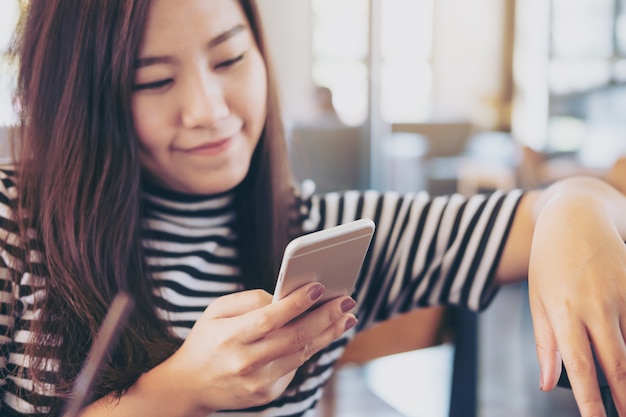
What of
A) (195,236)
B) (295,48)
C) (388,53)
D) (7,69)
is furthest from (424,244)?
(388,53)

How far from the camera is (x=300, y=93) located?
429cm

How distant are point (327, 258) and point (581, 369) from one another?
0.19 meters

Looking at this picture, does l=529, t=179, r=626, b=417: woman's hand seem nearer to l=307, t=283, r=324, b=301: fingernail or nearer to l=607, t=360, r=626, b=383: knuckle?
l=607, t=360, r=626, b=383: knuckle

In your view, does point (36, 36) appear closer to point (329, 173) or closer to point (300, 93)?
point (329, 173)

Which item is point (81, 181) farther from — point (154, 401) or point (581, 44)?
point (581, 44)

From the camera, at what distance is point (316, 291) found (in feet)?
1.50

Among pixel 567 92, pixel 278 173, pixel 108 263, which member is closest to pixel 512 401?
pixel 278 173

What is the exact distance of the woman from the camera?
48cm

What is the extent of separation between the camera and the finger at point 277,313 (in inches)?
17.4

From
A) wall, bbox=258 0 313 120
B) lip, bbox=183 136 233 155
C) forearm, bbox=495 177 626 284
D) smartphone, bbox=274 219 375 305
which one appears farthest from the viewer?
wall, bbox=258 0 313 120

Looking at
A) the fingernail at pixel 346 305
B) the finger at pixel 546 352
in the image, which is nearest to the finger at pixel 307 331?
the fingernail at pixel 346 305

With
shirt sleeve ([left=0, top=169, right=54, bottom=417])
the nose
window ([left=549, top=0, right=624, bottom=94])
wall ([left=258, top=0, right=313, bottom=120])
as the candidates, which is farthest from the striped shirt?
window ([left=549, top=0, right=624, bottom=94])

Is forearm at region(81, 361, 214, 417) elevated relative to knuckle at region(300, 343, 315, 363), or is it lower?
lower

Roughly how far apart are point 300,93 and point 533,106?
2.22 metres
